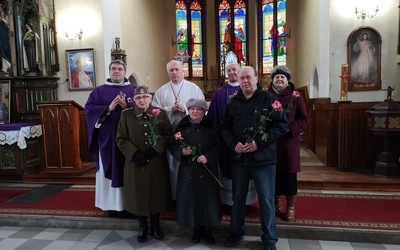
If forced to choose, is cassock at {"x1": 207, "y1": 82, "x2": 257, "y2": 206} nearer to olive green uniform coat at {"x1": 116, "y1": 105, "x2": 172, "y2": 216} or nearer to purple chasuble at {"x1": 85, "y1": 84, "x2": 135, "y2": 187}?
olive green uniform coat at {"x1": 116, "y1": 105, "x2": 172, "y2": 216}

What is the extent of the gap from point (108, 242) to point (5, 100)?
4.24 meters

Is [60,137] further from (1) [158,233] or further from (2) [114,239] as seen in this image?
(1) [158,233]

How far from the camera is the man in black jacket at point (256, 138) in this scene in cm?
269

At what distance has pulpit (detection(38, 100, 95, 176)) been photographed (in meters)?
5.34

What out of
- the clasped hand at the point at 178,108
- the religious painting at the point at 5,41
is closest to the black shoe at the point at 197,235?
the clasped hand at the point at 178,108

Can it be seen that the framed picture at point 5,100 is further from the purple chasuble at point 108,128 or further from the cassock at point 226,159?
the cassock at point 226,159

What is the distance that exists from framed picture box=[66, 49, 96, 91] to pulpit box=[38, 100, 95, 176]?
110cm

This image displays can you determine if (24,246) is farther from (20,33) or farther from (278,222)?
(20,33)

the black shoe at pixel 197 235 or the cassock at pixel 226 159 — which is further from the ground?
the cassock at pixel 226 159

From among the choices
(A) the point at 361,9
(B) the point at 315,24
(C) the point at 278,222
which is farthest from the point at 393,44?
(C) the point at 278,222

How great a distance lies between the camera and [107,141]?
347 centimetres

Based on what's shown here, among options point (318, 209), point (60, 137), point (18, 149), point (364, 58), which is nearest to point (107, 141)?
point (60, 137)

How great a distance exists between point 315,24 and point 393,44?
5.65 ft

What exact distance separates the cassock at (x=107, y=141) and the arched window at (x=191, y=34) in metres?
9.62
